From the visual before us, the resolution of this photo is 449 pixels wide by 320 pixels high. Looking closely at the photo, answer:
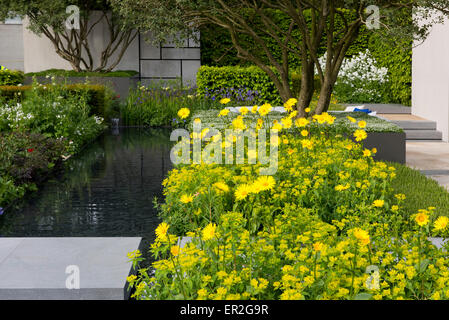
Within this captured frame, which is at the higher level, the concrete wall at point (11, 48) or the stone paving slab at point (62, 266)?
the concrete wall at point (11, 48)

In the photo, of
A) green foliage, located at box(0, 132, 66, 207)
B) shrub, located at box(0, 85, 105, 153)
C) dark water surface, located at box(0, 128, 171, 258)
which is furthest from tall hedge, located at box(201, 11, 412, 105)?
green foliage, located at box(0, 132, 66, 207)

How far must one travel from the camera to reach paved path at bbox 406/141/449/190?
8183mm

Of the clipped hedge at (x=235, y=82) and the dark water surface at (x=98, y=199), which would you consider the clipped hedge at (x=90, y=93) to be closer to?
the dark water surface at (x=98, y=199)

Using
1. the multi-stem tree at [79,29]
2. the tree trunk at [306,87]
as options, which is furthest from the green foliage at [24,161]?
the multi-stem tree at [79,29]

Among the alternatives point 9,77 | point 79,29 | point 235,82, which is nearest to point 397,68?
point 235,82

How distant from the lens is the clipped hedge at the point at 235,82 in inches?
563

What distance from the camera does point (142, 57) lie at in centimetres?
1777

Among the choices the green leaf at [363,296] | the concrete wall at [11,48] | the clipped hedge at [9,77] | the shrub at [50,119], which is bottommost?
the green leaf at [363,296]

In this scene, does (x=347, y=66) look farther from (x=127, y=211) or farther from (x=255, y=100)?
(x=127, y=211)

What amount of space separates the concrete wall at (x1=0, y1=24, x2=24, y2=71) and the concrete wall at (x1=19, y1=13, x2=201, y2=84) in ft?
18.2

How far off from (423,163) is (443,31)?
455 centimetres

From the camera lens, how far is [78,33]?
17344 millimetres

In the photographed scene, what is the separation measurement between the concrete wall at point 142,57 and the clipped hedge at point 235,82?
11.1 ft
